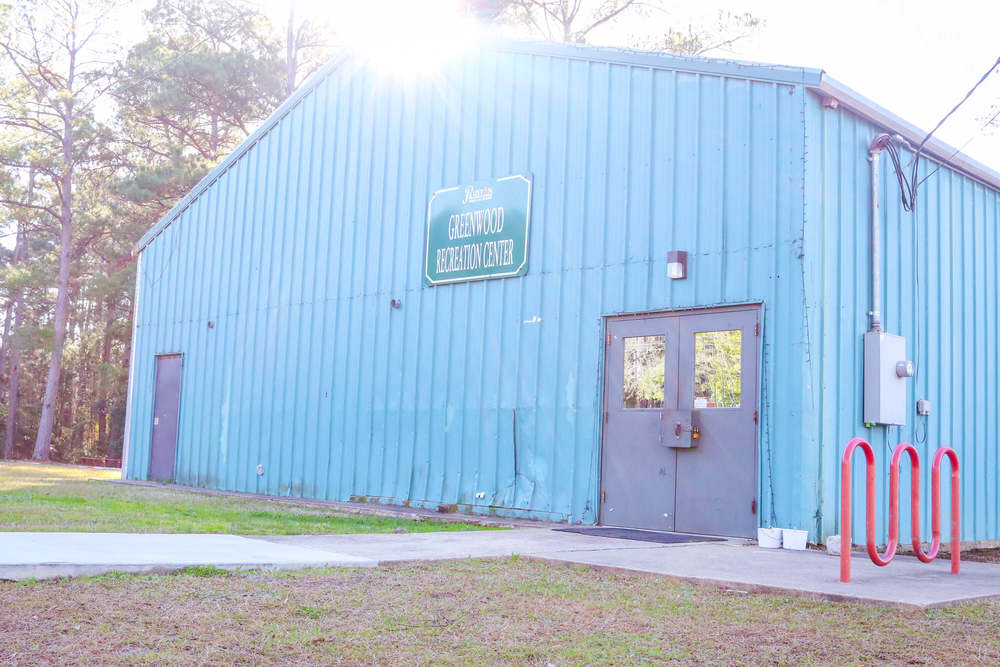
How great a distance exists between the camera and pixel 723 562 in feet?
21.2

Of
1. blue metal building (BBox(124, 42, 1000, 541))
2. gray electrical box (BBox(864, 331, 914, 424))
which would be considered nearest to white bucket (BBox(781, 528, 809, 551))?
blue metal building (BBox(124, 42, 1000, 541))

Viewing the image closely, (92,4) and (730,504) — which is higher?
(92,4)

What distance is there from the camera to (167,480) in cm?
1588

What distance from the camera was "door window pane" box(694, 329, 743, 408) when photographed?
8.63 metres

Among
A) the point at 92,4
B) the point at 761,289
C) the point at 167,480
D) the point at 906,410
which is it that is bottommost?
the point at 167,480

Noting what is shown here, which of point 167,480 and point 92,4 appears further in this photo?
point 92,4

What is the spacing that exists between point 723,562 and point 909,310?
14.4 feet

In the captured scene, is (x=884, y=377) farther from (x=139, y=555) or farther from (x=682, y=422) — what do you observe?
(x=139, y=555)

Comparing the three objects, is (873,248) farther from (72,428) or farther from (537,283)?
(72,428)

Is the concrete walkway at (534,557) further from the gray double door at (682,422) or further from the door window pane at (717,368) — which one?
the door window pane at (717,368)

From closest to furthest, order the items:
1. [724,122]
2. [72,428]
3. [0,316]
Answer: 1. [724,122]
2. [72,428]
3. [0,316]

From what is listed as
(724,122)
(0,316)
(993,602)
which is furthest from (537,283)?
(0,316)

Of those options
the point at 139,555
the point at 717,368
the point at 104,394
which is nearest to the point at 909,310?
the point at 717,368

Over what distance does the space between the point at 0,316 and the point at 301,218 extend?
35.4 meters
